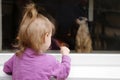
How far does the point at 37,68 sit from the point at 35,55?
0.14 feet

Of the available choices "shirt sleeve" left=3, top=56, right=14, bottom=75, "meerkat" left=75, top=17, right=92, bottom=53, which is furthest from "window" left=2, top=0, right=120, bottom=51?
"shirt sleeve" left=3, top=56, right=14, bottom=75

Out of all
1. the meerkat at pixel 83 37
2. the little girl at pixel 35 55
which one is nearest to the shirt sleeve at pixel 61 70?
the little girl at pixel 35 55

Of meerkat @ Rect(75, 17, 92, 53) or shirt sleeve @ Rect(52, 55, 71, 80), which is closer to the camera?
shirt sleeve @ Rect(52, 55, 71, 80)

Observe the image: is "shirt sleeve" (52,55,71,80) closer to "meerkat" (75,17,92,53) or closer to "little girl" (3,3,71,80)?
"little girl" (3,3,71,80)

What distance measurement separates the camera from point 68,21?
1.47 meters

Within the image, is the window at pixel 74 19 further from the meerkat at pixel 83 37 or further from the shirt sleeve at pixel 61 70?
the shirt sleeve at pixel 61 70

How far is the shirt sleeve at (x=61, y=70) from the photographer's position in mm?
1204

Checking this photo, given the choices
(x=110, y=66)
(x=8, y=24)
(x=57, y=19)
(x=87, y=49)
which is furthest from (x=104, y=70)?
(x=8, y=24)

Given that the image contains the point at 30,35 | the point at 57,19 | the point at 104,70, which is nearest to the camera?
the point at 30,35

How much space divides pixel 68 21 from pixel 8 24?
23cm

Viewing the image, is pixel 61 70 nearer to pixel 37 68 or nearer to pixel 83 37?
pixel 37 68

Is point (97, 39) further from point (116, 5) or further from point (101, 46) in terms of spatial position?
point (116, 5)

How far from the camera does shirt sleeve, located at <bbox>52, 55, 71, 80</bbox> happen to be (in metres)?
1.20

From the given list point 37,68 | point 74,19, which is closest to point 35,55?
point 37,68
